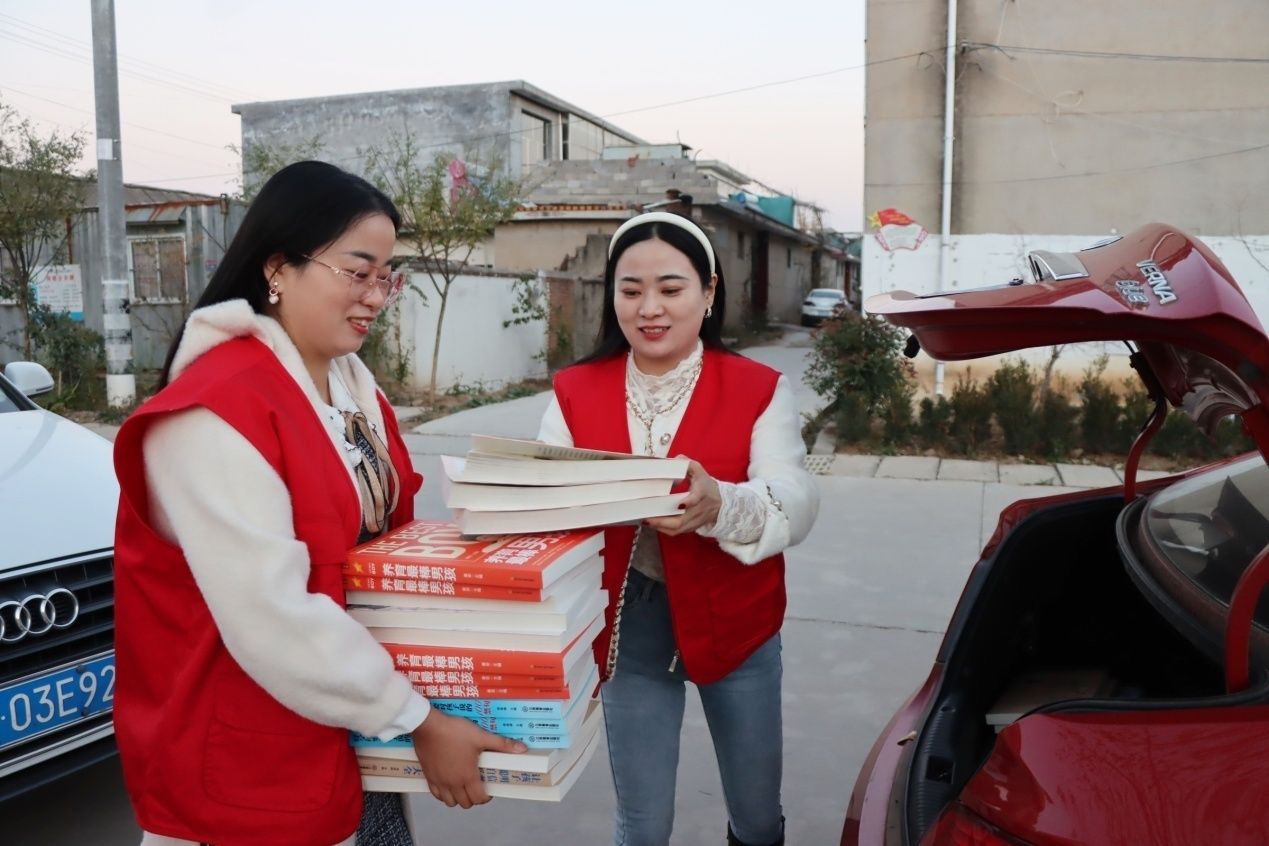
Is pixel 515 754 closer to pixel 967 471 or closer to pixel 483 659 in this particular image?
pixel 483 659

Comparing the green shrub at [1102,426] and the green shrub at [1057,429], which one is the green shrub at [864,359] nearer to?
the green shrub at [1057,429]

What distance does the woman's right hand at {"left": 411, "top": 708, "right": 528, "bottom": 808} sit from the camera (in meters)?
1.33

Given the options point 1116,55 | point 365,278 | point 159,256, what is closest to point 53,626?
point 365,278

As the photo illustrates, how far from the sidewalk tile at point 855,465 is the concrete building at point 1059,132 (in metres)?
3.41

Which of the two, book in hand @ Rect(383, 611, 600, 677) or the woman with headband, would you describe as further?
the woman with headband

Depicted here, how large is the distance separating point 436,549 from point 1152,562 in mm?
1196

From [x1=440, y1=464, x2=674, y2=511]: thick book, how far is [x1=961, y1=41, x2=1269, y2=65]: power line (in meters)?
10.5

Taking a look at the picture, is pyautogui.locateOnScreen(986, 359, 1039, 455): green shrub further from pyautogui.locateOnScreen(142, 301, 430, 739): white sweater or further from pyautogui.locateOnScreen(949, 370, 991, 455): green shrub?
pyautogui.locateOnScreen(142, 301, 430, 739): white sweater

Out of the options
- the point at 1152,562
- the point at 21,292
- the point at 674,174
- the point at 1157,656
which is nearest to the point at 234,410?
the point at 1152,562

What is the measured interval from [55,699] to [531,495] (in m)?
1.77

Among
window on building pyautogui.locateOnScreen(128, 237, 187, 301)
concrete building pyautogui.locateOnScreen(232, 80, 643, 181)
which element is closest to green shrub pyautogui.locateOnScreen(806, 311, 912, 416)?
window on building pyautogui.locateOnScreen(128, 237, 187, 301)

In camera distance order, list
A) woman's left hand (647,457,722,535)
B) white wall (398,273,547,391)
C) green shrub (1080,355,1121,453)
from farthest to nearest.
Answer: white wall (398,273,547,391) → green shrub (1080,355,1121,453) → woman's left hand (647,457,722,535)

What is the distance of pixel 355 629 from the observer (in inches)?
50.5

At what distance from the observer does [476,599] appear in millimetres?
1310
